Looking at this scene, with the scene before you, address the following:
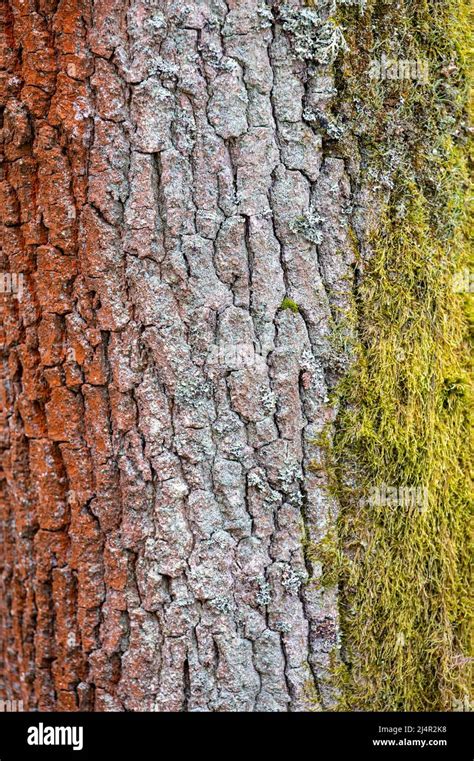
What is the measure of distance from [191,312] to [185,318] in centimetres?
2

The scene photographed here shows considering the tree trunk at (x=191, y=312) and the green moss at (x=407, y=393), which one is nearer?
the tree trunk at (x=191, y=312)

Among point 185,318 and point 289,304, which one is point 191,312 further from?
point 289,304

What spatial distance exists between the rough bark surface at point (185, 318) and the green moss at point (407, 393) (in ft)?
0.30

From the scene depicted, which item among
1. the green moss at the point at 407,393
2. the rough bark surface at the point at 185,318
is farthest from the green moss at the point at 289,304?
the green moss at the point at 407,393

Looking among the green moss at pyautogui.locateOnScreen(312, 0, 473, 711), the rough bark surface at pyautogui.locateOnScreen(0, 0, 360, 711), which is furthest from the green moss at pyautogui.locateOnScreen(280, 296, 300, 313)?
the green moss at pyautogui.locateOnScreen(312, 0, 473, 711)

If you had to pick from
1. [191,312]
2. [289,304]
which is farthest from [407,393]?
[191,312]

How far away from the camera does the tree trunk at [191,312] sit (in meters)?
1.60

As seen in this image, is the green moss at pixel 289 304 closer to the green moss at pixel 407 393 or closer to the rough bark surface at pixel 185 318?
the rough bark surface at pixel 185 318

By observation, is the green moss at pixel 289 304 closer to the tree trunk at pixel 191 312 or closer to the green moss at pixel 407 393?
the tree trunk at pixel 191 312

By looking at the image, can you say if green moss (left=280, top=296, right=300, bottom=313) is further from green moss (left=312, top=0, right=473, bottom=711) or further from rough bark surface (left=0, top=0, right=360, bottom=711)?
green moss (left=312, top=0, right=473, bottom=711)

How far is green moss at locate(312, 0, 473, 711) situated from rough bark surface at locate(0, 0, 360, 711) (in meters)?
0.09

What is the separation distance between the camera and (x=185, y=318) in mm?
1648

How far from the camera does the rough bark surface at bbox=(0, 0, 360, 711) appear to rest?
160cm
